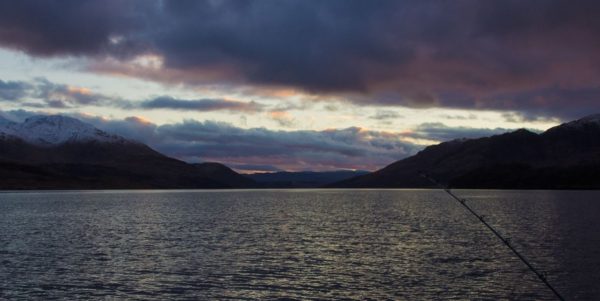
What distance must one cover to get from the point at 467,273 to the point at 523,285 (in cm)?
629

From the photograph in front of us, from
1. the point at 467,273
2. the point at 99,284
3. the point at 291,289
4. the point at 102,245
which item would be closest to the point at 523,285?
the point at 467,273

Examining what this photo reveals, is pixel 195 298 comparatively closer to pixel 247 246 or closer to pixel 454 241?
pixel 247 246

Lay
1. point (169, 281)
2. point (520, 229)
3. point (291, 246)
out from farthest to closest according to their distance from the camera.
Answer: point (520, 229), point (291, 246), point (169, 281)

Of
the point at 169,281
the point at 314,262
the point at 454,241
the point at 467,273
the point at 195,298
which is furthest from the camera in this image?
the point at 454,241

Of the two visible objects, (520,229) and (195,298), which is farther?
(520,229)

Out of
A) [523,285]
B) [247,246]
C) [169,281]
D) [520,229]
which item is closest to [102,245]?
[247,246]

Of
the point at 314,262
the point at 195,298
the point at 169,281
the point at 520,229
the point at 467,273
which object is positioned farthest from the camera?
the point at 520,229

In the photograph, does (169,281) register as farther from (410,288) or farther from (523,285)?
(523,285)

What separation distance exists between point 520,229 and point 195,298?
72.6m

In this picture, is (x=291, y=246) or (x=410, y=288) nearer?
(x=410, y=288)

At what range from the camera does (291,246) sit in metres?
74.0

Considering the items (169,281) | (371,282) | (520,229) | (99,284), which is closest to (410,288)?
(371,282)

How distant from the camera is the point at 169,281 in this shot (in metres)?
49.3

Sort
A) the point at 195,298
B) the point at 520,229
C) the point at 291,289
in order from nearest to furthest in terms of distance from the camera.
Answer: the point at 195,298 → the point at 291,289 → the point at 520,229
